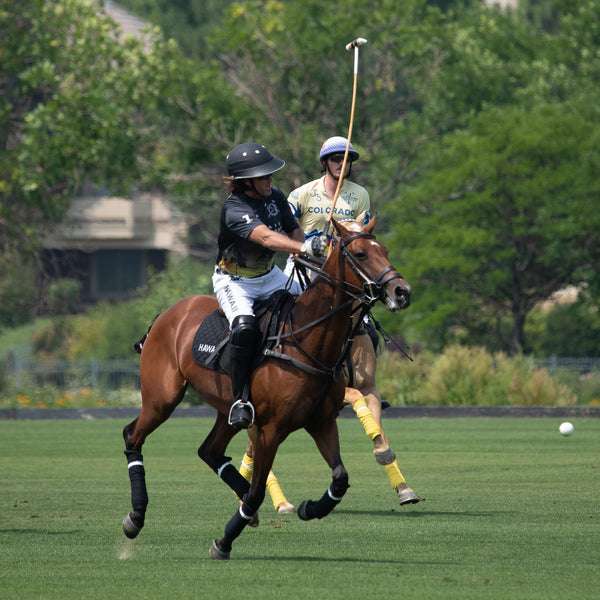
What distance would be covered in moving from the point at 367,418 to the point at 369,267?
302cm

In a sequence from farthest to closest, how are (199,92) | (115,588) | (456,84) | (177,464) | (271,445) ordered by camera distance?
(456,84)
(199,92)
(177,464)
(271,445)
(115,588)

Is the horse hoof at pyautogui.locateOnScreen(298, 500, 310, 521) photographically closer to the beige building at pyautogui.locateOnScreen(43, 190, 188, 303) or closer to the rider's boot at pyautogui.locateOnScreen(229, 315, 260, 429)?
the rider's boot at pyautogui.locateOnScreen(229, 315, 260, 429)

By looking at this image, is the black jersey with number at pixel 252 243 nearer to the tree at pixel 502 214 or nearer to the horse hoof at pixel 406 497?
the horse hoof at pixel 406 497

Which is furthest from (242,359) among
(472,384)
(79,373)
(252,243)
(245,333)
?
(79,373)

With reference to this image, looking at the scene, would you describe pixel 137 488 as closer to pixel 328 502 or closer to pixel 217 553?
pixel 217 553

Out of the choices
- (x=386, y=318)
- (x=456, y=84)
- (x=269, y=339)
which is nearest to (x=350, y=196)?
(x=269, y=339)

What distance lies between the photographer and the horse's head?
7531 mm

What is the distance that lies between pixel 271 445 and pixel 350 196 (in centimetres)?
357

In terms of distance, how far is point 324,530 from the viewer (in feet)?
31.2

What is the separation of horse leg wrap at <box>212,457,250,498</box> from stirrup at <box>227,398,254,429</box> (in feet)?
3.57

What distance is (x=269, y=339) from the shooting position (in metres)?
8.41

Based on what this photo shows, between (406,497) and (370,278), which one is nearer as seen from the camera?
(370,278)

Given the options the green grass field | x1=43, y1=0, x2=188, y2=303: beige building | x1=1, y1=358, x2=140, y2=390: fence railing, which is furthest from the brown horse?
x1=43, y1=0, x2=188, y2=303: beige building

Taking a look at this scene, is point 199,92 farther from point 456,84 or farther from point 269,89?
point 456,84
